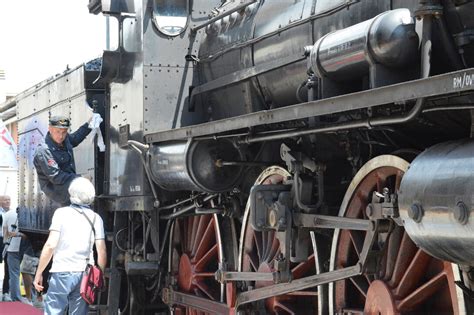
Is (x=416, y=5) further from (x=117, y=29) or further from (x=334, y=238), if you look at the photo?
(x=117, y=29)

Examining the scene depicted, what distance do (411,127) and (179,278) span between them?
3390 millimetres

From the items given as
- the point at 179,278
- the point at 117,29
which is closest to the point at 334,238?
the point at 179,278

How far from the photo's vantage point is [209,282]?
6.77 metres

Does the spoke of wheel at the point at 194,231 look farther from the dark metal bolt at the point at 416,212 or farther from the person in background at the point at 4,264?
the person in background at the point at 4,264

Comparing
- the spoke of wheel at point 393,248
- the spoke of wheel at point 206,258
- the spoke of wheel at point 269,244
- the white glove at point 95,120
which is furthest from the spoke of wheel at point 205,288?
the spoke of wheel at point 393,248

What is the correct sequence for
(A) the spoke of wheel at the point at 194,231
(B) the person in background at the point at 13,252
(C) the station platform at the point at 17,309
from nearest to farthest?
(A) the spoke of wheel at the point at 194,231
(C) the station platform at the point at 17,309
(B) the person in background at the point at 13,252

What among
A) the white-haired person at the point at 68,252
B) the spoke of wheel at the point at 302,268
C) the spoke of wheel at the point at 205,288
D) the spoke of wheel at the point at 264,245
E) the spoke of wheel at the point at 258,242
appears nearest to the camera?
the spoke of wheel at the point at 302,268

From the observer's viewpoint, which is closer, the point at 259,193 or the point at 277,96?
the point at 259,193

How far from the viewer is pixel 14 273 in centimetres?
1173

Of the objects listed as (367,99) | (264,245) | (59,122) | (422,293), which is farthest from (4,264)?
(367,99)

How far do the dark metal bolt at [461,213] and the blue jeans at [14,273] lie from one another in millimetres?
9360

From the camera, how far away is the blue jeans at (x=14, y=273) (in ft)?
38.3

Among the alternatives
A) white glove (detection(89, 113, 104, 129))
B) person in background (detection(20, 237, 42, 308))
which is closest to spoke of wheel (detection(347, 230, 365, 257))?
white glove (detection(89, 113, 104, 129))

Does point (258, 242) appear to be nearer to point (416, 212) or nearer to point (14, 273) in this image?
point (416, 212)
